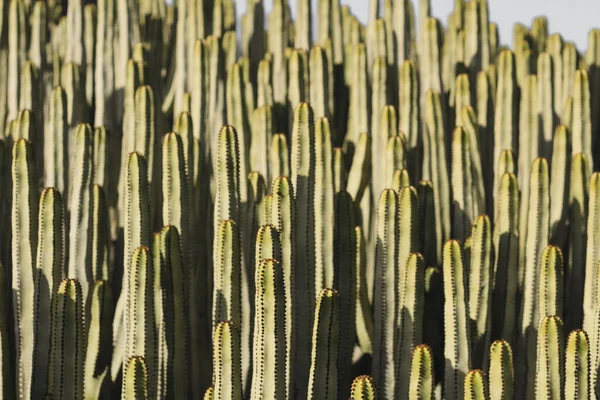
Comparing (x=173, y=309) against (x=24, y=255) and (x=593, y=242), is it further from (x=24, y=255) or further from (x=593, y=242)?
(x=593, y=242)

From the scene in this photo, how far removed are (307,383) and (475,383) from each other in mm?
527

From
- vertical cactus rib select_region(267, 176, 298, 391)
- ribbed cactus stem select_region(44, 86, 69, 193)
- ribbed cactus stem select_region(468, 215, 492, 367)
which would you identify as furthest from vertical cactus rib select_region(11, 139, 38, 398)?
ribbed cactus stem select_region(468, 215, 492, 367)

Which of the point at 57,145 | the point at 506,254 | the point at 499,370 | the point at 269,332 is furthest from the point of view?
the point at 57,145

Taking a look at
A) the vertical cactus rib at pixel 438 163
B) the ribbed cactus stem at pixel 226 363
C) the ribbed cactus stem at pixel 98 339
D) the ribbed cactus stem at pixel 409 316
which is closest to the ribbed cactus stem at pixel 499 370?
the ribbed cactus stem at pixel 409 316

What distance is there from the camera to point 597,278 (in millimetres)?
2621

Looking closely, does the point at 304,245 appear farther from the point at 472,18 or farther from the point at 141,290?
the point at 472,18

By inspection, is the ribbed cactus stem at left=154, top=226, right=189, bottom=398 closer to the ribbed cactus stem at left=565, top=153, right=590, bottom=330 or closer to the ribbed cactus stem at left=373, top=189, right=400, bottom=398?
the ribbed cactus stem at left=373, top=189, right=400, bottom=398

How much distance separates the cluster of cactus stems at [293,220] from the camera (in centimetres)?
230

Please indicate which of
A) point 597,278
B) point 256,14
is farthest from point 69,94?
point 597,278

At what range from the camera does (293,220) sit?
2492 millimetres

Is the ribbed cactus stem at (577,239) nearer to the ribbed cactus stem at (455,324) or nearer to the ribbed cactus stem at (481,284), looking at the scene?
the ribbed cactus stem at (481,284)

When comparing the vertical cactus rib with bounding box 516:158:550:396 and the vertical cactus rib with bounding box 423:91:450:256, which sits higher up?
the vertical cactus rib with bounding box 423:91:450:256

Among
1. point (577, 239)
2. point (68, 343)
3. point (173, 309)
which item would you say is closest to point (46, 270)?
point (68, 343)

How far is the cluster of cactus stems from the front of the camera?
7.55 feet
